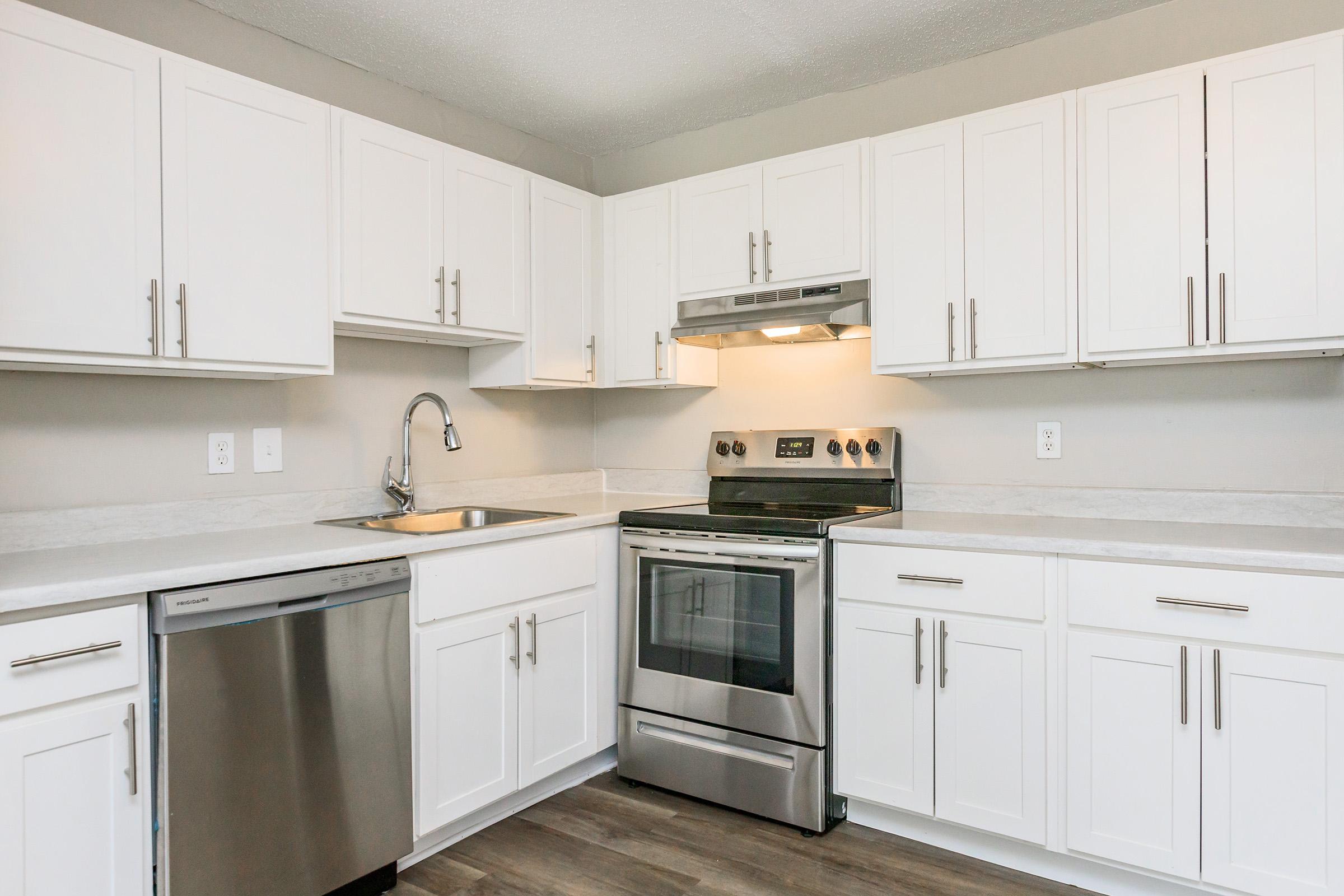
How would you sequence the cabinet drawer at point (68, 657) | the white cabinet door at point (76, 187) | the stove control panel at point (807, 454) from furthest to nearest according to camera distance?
the stove control panel at point (807, 454) → the white cabinet door at point (76, 187) → the cabinet drawer at point (68, 657)

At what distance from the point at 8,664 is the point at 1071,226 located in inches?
106

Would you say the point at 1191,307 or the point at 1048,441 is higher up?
the point at 1191,307

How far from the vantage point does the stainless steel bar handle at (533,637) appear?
97.5 inches

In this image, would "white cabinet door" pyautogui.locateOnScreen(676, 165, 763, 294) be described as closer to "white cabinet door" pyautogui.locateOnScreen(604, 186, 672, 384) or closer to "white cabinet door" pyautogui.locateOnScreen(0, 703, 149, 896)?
"white cabinet door" pyautogui.locateOnScreen(604, 186, 672, 384)

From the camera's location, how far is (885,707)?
7.70ft

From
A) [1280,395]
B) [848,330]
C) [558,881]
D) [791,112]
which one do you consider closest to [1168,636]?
[1280,395]

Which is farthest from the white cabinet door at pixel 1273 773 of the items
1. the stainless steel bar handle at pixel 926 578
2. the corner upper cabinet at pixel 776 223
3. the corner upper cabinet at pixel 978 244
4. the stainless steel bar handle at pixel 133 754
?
the stainless steel bar handle at pixel 133 754

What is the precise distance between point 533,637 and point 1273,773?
6.26ft

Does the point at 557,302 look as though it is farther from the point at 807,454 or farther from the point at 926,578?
the point at 926,578

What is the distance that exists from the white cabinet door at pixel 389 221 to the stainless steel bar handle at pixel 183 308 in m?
0.45

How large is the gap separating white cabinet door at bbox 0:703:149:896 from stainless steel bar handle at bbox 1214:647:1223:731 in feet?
7.69

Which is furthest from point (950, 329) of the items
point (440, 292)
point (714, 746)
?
point (440, 292)

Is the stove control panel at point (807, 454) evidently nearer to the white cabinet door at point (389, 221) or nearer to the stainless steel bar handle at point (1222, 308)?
the stainless steel bar handle at point (1222, 308)

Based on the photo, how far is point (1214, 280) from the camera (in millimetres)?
2100
